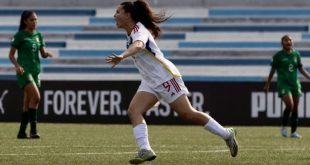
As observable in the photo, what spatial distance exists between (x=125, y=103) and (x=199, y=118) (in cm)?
1328

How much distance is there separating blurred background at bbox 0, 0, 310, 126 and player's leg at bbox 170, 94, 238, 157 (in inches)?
493

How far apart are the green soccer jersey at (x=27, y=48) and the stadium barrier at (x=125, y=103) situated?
8.05 meters

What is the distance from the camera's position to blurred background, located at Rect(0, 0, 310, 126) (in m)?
23.5

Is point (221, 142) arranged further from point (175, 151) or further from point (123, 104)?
point (123, 104)

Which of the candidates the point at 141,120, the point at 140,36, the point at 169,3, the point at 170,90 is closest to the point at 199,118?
the point at 170,90

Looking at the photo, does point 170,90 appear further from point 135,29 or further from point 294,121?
point 294,121

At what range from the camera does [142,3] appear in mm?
10602

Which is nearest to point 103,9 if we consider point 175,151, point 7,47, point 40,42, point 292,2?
point 7,47

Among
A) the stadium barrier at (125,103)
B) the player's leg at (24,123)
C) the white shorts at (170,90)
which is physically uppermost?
the white shorts at (170,90)

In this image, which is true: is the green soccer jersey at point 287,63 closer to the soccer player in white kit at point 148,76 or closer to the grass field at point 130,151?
the grass field at point 130,151

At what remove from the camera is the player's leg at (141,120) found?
10.1 m

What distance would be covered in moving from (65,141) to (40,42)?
1.97 metres

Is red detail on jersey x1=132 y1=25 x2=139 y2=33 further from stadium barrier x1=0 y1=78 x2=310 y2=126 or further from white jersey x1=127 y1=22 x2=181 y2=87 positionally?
stadium barrier x1=0 y1=78 x2=310 y2=126

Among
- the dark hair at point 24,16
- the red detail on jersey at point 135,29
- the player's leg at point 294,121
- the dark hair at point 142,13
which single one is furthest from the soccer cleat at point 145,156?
the player's leg at point 294,121
